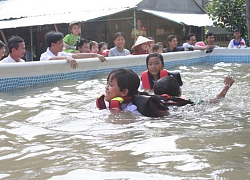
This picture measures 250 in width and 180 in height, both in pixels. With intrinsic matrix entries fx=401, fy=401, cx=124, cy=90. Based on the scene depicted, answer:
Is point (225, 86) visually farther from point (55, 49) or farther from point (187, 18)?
point (187, 18)

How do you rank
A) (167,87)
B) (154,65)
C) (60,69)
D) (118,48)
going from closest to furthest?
(167,87) < (154,65) < (60,69) < (118,48)

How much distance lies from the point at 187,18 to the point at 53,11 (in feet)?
16.9

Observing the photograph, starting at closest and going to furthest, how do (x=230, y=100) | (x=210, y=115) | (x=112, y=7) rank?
(x=210, y=115), (x=230, y=100), (x=112, y=7)

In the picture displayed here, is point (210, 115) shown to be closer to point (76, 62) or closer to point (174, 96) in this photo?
point (174, 96)

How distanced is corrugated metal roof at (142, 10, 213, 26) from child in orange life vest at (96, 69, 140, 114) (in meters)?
10.3

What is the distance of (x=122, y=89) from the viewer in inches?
159

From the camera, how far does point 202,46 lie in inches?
476

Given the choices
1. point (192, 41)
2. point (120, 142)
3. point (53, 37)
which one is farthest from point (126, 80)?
point (192, 41)

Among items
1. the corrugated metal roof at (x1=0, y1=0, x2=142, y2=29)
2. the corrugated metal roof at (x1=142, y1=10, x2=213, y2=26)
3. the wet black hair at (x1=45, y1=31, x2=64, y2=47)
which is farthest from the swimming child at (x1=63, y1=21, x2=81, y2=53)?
the corrugated metal roof at (x1=142, y1=10, x2=213, y2=26)

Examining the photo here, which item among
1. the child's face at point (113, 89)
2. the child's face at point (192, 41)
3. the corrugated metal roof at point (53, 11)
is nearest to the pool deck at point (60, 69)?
the child's face at point (192, 41)

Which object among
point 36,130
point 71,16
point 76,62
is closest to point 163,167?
point 36,130

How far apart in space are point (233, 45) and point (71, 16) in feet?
18.2

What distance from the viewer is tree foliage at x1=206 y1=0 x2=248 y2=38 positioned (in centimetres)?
1437

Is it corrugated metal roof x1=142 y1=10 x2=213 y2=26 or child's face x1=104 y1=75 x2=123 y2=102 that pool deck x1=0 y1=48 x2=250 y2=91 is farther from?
corrugated metal roof x1=142 y1=10 x2=213 y2=26
